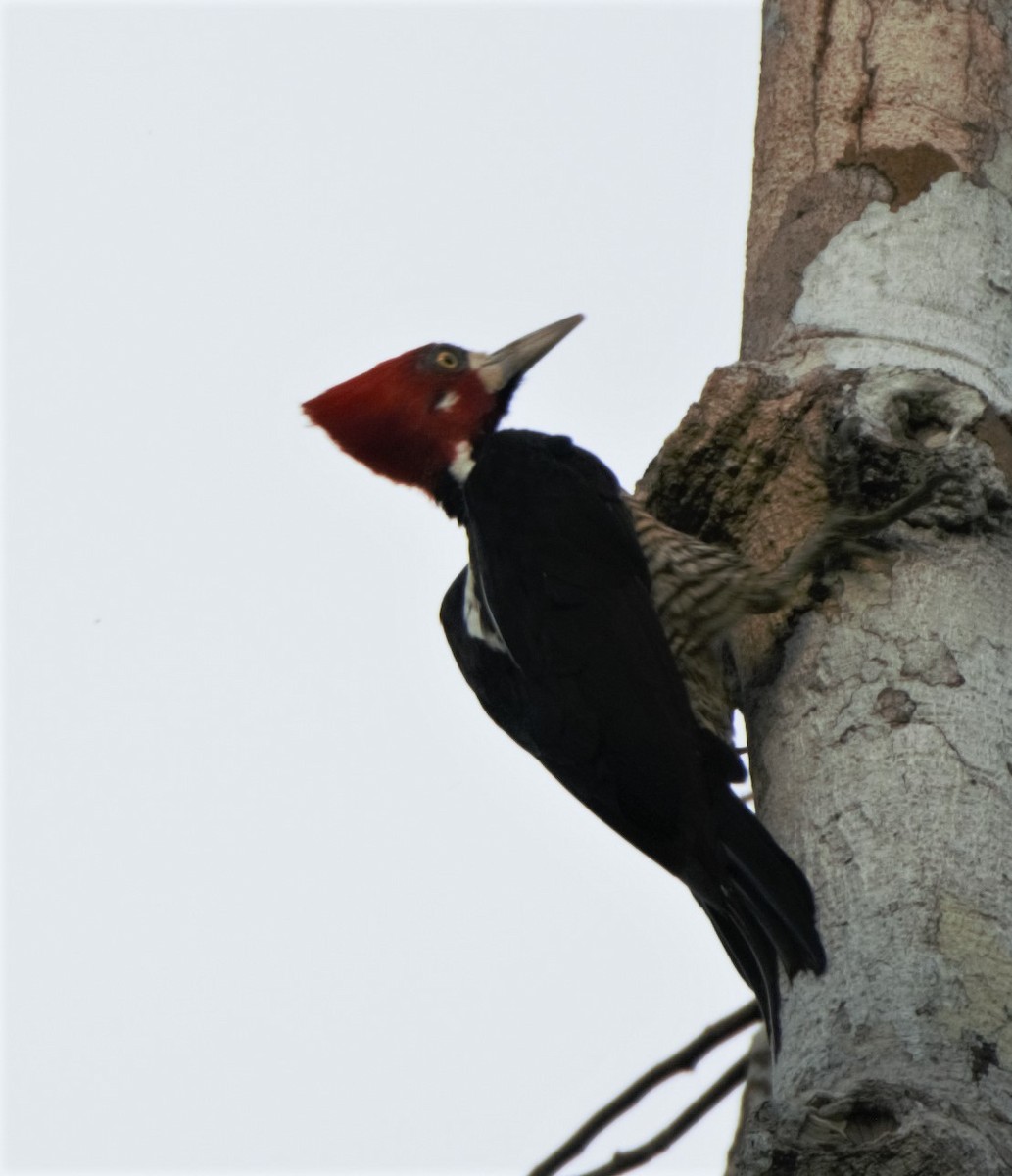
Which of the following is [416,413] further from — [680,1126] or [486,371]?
[680,1126]

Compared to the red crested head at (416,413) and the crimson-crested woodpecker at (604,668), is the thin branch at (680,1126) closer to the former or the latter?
the crimson-crested woodpecker at (604,668)

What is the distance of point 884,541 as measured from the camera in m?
2.86

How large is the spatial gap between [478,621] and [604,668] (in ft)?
1.45

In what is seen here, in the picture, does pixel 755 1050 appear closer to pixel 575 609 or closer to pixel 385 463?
pixel 575 609

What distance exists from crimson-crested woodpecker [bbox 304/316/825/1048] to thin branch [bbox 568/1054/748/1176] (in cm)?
53

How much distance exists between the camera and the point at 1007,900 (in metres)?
2.26

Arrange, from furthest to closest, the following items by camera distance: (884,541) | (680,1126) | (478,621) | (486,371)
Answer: (486,371) < (478,621) < (680,1126) < (884,541)

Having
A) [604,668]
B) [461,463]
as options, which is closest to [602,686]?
[604,668]

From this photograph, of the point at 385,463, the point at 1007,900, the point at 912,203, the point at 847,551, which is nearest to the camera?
the point at 1007,900

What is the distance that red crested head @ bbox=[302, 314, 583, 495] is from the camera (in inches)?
165

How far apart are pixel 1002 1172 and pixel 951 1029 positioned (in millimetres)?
262

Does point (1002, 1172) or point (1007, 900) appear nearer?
point (1002, 1172)

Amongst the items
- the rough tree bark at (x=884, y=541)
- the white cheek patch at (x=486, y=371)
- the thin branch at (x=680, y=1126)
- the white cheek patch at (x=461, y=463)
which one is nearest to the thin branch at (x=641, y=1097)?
the thin branch at (x=680, y=1126)

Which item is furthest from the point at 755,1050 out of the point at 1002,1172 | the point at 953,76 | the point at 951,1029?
the point at 953,76
